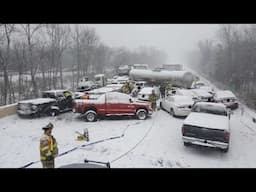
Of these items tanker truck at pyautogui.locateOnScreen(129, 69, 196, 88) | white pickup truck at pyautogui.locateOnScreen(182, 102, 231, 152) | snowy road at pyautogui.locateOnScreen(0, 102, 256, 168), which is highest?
tanker truck at pyautogui.locateOnScreen(129, 69, 196, 88)

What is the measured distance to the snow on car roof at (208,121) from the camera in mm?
7401

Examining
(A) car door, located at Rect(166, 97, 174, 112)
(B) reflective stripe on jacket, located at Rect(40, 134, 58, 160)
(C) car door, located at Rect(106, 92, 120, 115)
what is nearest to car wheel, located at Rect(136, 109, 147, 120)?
(C) car door, located at Rect(106, 92, 120, 115)

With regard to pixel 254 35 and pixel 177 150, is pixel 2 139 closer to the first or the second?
pixel 177 150

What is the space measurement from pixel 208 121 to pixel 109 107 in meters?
5.12

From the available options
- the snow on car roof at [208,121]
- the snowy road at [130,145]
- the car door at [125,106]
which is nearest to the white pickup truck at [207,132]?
the snow on car roof at [208,121]

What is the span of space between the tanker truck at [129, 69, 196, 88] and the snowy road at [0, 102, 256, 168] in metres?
7.96

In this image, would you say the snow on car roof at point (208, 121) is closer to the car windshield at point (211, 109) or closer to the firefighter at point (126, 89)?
the car windshield at point (211, 109)

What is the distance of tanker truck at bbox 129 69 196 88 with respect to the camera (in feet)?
62.5

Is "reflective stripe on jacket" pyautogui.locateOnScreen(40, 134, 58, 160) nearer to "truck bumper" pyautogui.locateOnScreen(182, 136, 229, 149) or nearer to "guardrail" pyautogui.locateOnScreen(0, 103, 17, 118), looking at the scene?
"truck bumper" pyautogui.locateOnScreen(182, 136, 229, 149)

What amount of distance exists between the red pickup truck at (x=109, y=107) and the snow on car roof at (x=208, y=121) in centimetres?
350

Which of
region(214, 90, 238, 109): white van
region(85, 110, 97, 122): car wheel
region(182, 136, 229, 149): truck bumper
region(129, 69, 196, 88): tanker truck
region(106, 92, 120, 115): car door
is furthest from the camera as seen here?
region(129, 69, 196, 88): tanker truck

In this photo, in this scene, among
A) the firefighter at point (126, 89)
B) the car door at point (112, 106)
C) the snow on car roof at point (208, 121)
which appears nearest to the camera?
the snow on car roof at point (208, 121)

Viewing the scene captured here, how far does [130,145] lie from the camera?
793 cm
